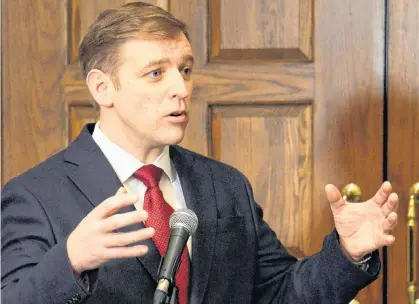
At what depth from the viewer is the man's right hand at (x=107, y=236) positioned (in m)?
1.46

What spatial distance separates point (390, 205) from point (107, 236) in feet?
1.85

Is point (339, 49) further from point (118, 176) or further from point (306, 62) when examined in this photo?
point (118, 176)

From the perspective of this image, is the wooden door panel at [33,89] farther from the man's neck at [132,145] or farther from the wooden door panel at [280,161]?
the man's neck at [132,145]

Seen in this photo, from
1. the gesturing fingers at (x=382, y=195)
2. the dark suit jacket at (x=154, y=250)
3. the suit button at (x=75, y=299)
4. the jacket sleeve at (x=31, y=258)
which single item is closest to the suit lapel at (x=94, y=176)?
the dark suit jacket at (x=154, y=250)

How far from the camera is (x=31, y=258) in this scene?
1725mm

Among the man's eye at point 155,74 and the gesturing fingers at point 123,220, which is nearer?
the gesturing fingers at point 123,220

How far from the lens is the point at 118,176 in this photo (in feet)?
6.30

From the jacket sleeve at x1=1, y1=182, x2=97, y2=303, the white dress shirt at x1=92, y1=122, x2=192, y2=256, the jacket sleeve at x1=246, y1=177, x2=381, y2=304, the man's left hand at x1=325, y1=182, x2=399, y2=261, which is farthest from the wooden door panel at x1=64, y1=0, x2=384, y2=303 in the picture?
the jacket sleeve at x1=1, y1=182, x2=97, y2=303

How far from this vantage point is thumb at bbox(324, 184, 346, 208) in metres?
1.73

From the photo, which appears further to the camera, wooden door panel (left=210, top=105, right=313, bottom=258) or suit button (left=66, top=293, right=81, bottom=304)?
wooden door panel (left=210, top=105, right=313, bottom=258)

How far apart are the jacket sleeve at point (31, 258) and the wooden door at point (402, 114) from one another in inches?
38.3

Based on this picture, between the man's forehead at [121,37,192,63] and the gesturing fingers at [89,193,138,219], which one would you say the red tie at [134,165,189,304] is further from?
the gesturing fingers at [89,193,138,219]

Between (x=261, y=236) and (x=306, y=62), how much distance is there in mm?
550

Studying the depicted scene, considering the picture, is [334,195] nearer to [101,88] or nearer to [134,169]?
[134,169]
